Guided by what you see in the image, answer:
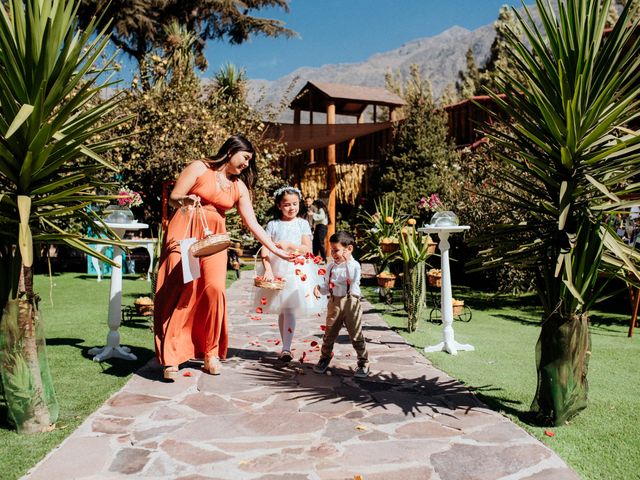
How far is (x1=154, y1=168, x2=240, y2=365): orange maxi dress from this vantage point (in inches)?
191

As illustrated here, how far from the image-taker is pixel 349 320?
16.4 feet

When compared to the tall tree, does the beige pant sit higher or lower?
lower

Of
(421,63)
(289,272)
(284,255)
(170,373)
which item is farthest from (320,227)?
(421,63)

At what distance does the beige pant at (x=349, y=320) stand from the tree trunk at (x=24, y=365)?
241 cm

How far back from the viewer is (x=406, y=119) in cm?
1602

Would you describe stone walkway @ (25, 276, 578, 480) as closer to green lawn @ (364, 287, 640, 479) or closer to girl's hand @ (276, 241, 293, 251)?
green lawn @ (364, 287, 640, 479)

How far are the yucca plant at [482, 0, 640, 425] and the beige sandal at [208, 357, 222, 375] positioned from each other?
2.60 meters

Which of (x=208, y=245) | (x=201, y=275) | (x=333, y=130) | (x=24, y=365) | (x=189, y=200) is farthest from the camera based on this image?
(x=333, y=130)

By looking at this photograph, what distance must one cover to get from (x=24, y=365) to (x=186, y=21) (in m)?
22.7

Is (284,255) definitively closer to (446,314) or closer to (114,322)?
(114,322)

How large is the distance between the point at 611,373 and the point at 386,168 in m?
11.9

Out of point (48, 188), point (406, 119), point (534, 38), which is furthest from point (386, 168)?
point (48, 188)

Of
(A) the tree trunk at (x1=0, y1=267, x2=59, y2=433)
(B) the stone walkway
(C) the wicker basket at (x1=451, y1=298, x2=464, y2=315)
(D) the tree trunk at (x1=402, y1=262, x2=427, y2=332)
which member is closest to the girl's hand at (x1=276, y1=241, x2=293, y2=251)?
(B) the stone walkway

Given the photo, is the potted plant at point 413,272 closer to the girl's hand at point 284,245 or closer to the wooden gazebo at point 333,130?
the girl's hand at point 284,245
